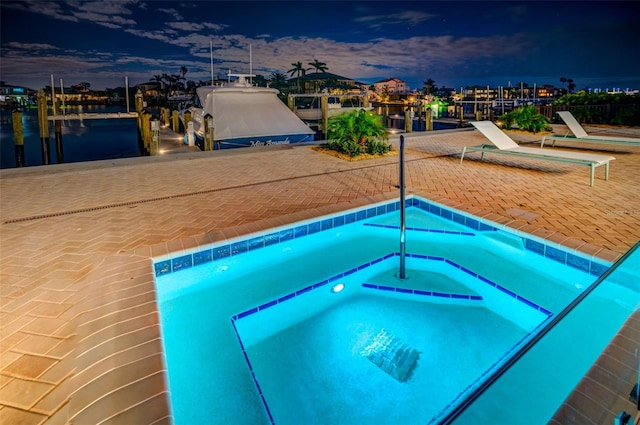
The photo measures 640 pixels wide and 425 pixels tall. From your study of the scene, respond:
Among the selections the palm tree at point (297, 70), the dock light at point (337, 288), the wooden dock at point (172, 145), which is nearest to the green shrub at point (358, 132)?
the dock light at point (337, 288)

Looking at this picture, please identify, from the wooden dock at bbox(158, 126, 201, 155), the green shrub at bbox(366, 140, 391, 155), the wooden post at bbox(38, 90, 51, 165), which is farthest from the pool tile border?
the wooden post at bbox(38, 90, 51, 165)

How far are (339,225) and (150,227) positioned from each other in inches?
82.0

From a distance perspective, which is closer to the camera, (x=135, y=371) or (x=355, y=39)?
(x=135, y=371)

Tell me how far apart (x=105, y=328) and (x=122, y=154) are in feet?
59.7

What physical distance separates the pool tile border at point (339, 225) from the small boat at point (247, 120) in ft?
27.6

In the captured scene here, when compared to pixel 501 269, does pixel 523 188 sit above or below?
above

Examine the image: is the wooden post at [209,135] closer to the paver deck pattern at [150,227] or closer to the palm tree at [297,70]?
the paver deck pattern at [150,227]

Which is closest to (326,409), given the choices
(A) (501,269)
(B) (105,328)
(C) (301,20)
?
(B) (105,328)

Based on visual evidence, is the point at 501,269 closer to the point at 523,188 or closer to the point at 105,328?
the point at 523,188

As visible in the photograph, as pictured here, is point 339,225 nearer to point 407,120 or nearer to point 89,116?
point 407,120

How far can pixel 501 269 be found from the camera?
146 inches

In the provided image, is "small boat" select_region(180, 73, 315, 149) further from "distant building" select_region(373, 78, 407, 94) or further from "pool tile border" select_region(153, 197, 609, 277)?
"distant building" select_region(373, 78, 407, 94)

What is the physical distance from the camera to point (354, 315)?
10.2ft

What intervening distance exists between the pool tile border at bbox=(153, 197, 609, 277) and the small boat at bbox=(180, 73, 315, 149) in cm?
841
